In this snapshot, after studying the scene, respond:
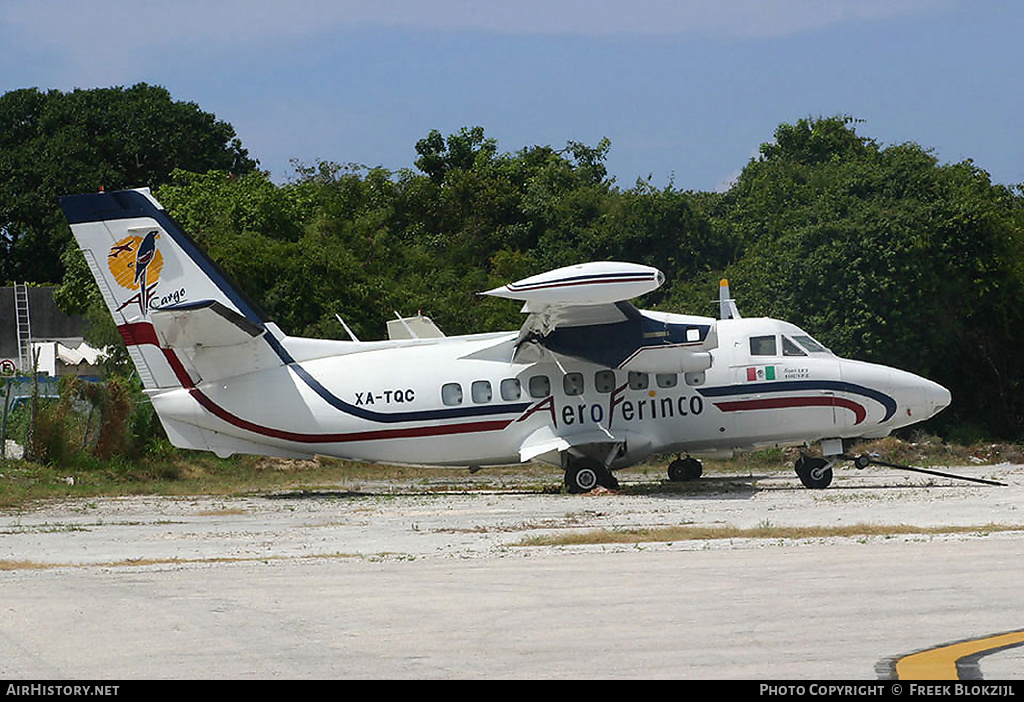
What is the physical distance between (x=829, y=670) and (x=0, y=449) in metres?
24.8

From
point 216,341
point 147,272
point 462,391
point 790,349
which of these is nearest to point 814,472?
point 790,349

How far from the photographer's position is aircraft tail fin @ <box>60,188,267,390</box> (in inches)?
936

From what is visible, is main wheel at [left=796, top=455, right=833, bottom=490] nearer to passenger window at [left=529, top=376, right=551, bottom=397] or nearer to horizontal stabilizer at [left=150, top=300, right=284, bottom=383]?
passenger window at [left=529, top=376, right=551, bottom=397]

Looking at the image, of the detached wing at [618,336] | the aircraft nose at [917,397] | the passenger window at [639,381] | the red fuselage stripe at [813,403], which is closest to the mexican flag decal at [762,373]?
the red fuselage stripe at [813,403]

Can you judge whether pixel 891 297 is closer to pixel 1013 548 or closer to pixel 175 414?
pixel 175 414

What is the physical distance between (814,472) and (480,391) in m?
6.38

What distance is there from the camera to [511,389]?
24.3 m

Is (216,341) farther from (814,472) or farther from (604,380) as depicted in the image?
(814,472)

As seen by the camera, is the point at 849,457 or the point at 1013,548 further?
the point at 849,457

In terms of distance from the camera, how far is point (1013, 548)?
1352 centimetres

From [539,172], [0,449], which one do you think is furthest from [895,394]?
[539,172]

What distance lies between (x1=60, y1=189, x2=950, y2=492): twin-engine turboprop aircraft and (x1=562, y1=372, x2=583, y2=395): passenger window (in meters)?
0.04

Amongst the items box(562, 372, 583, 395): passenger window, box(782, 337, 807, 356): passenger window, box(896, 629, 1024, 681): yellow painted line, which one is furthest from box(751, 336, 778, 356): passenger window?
box(896, 629, 1024, 681): yellow painted line

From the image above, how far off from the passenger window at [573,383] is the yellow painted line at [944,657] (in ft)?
50.7
